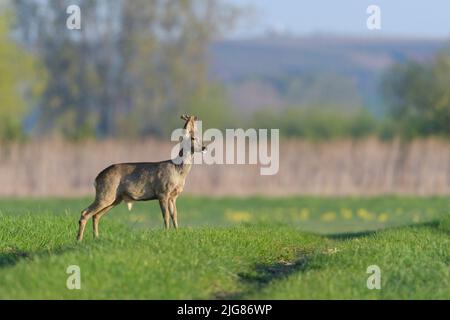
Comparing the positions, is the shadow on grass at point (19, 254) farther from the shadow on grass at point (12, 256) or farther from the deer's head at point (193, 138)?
the deer's head at point (193, 138)

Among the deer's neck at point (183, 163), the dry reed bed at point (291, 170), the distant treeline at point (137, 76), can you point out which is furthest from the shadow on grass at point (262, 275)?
the distant treeline at point (137, 76)

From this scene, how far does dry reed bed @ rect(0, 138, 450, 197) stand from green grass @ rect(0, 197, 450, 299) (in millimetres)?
24558

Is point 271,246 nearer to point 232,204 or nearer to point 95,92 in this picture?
point 232,204

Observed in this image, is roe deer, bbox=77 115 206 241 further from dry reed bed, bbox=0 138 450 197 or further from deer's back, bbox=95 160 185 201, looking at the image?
dry reed bed, bbox=0 138 450 197

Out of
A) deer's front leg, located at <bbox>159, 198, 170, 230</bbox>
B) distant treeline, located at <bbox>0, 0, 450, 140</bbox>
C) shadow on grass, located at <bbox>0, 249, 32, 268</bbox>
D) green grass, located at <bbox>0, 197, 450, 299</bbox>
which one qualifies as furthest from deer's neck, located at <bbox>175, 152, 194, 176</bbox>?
distant treeline, located at <bbox>0, 0, 450, 140</bbox>

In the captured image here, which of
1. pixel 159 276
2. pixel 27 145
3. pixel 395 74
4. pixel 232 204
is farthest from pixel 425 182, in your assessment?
pixel 159 276

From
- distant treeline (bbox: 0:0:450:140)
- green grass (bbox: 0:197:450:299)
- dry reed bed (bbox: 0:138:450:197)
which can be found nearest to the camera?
green grass (bbox: 0:197:450:299)

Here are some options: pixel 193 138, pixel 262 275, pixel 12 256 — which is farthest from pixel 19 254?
pixel 262 275

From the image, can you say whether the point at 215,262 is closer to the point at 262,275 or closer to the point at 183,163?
the point at 262,275

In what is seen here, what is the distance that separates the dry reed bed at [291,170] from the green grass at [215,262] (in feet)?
80.6

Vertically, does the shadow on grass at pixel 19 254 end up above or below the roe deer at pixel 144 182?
below

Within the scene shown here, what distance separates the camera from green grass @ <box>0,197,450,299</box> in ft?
34.5

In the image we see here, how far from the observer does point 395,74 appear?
62594mm

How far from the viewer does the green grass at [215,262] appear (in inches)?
414
